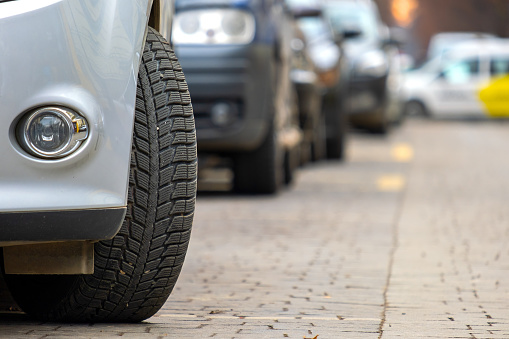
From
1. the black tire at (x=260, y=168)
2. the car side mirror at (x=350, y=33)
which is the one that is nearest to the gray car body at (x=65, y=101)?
the black tire at (x=260, y=168)

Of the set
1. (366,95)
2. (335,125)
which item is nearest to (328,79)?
(335,125)

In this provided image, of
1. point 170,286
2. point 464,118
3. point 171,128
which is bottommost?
point 464,118

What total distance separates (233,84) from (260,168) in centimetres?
84

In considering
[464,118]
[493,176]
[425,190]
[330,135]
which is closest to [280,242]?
[425,190]

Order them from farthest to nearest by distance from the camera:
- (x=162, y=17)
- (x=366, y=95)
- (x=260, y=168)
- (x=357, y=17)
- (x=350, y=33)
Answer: (x=357, y=17), (x=366, y=95), (x=350, y=33), (x=260, y=168), (x=162, y=17)

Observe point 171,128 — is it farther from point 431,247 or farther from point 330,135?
point 330,135

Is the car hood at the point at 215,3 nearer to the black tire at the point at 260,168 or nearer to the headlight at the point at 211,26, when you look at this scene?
the headlight at the point at 211,26

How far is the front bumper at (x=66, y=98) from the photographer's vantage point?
3.20 metres

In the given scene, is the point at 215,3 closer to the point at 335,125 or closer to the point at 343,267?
the point at 343,267

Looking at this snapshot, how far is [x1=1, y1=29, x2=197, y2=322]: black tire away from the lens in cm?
351

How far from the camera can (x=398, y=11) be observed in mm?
35906

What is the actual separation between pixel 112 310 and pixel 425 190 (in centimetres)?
645

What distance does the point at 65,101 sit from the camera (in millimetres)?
3223

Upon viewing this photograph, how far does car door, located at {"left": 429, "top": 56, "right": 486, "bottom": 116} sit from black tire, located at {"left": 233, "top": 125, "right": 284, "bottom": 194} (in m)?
20.2
